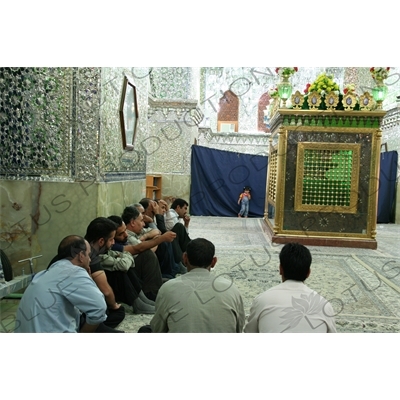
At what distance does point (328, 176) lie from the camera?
5230 millimetres

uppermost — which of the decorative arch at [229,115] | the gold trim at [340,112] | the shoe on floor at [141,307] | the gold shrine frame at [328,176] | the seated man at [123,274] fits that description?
the decorative arch at [229,115]

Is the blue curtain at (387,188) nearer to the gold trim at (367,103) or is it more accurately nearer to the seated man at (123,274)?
→ the gold trim at (367,103)

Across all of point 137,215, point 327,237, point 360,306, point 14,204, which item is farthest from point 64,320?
point 327,237

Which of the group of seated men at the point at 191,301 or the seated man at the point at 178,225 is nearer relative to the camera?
the group of seated men at the point at 191,301

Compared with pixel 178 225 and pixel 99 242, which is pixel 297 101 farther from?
pixel 99 242

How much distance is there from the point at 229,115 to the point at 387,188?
3.81 metres

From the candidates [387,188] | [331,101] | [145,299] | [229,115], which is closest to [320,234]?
[331,101]

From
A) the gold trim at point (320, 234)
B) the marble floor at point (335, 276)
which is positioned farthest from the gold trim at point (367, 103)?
the marble floor at point (335, 276)

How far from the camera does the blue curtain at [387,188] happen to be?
801 cm

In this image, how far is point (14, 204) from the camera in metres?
2.98

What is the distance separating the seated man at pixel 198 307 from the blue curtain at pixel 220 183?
20.7 feet

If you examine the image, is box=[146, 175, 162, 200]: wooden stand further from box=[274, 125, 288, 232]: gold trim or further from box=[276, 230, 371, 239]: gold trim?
box=[276, 230, 371, 239]: gold trim
